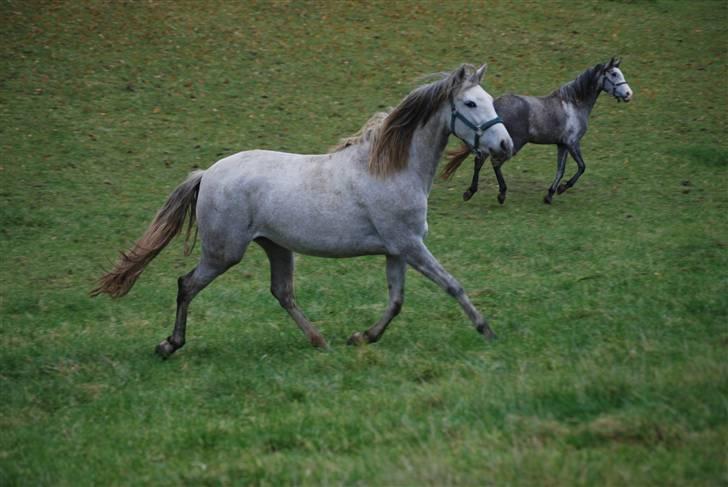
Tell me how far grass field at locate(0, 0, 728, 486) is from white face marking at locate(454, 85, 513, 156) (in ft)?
4.67

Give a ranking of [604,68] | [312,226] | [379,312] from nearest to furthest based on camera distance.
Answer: [312,226] < [379,312] < [604,68]

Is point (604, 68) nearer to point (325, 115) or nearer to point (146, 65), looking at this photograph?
point (325, 115)

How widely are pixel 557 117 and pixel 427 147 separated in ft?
24.3

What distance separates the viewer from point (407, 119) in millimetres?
7070

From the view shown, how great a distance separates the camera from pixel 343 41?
20.6 meters

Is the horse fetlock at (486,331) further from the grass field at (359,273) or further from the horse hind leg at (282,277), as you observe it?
the horse hind leg at (282,277)

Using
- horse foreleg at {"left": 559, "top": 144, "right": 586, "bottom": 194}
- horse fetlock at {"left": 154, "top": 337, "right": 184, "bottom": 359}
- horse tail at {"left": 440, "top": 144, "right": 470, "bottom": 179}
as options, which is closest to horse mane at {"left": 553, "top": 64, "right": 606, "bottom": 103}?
horse foreleg at {"left": 559, "top": 144, "right": 586, "bottom": 194}

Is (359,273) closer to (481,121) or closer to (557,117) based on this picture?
(481,121)

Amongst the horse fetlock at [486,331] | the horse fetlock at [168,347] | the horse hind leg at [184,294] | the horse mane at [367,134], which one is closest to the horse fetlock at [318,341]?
the horse hind leg at [184,294]

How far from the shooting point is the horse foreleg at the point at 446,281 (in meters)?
6.82

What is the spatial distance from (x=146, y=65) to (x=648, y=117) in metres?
10.0

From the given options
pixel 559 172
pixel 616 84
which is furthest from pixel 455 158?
pixel 616 84

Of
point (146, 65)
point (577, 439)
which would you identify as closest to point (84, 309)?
point (577, 439)

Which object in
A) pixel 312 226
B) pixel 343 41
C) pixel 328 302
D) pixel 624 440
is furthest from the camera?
pixel 343 41
